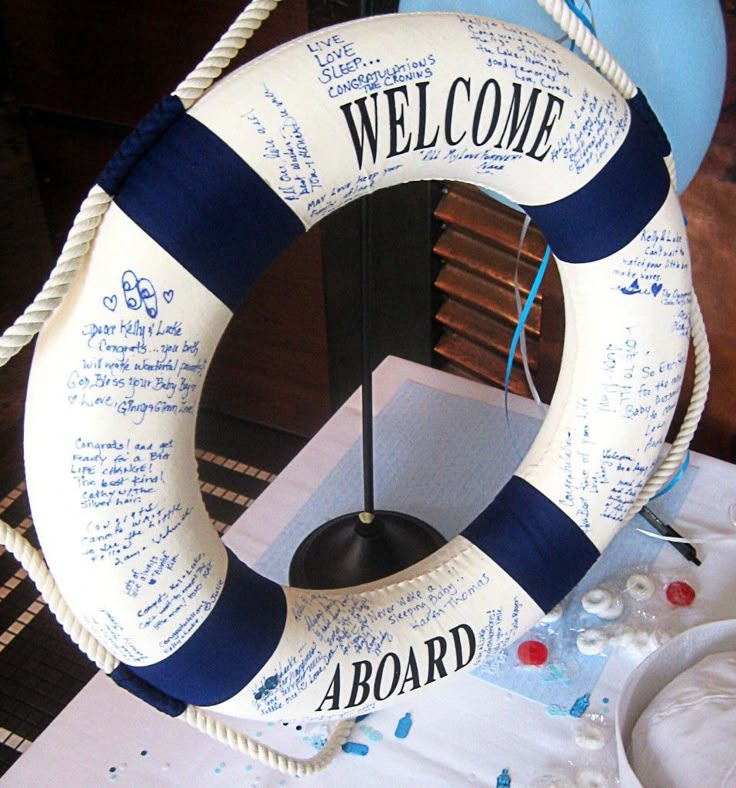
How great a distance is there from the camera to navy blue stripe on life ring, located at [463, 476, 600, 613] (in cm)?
74

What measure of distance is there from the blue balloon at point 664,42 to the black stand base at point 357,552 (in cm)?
44

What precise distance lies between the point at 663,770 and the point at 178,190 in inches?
18.1

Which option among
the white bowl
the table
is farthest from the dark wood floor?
the white bowl

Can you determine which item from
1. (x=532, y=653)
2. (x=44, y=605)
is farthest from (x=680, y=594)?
(x=44, y=605)

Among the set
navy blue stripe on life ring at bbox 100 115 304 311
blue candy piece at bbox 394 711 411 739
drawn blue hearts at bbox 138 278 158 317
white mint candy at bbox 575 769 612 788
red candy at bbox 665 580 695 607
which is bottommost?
white mint candy at bbox 575 769 612 788

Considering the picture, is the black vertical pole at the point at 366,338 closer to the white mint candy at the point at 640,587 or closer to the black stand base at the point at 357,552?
the black stand base at the point at 357,552

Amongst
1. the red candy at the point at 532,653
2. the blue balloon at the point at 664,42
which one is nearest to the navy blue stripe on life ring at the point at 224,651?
the red candy at the point at 532,653

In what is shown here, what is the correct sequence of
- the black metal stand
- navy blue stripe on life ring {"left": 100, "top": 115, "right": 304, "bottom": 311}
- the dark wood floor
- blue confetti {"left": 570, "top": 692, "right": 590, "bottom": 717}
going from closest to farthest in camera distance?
navy blue stripe on life ring {"left": 100, "top": 115, "right": 304, "bottom": 311}
blue confetti {"left": 570, "top": 692, "right": 590, "bottom": 717}
the black metal stand
the dark wood floor

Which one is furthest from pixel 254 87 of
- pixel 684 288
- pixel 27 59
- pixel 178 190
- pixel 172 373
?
pixel 27 59

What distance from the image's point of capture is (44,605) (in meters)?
1.51

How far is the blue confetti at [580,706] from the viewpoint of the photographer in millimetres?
721

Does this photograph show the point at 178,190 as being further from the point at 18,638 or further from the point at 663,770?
the point at 18,638

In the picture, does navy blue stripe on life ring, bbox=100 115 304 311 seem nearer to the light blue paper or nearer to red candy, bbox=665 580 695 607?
the light blue paper

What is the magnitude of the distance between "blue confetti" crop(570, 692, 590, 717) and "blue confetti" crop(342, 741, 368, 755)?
0.55ft
